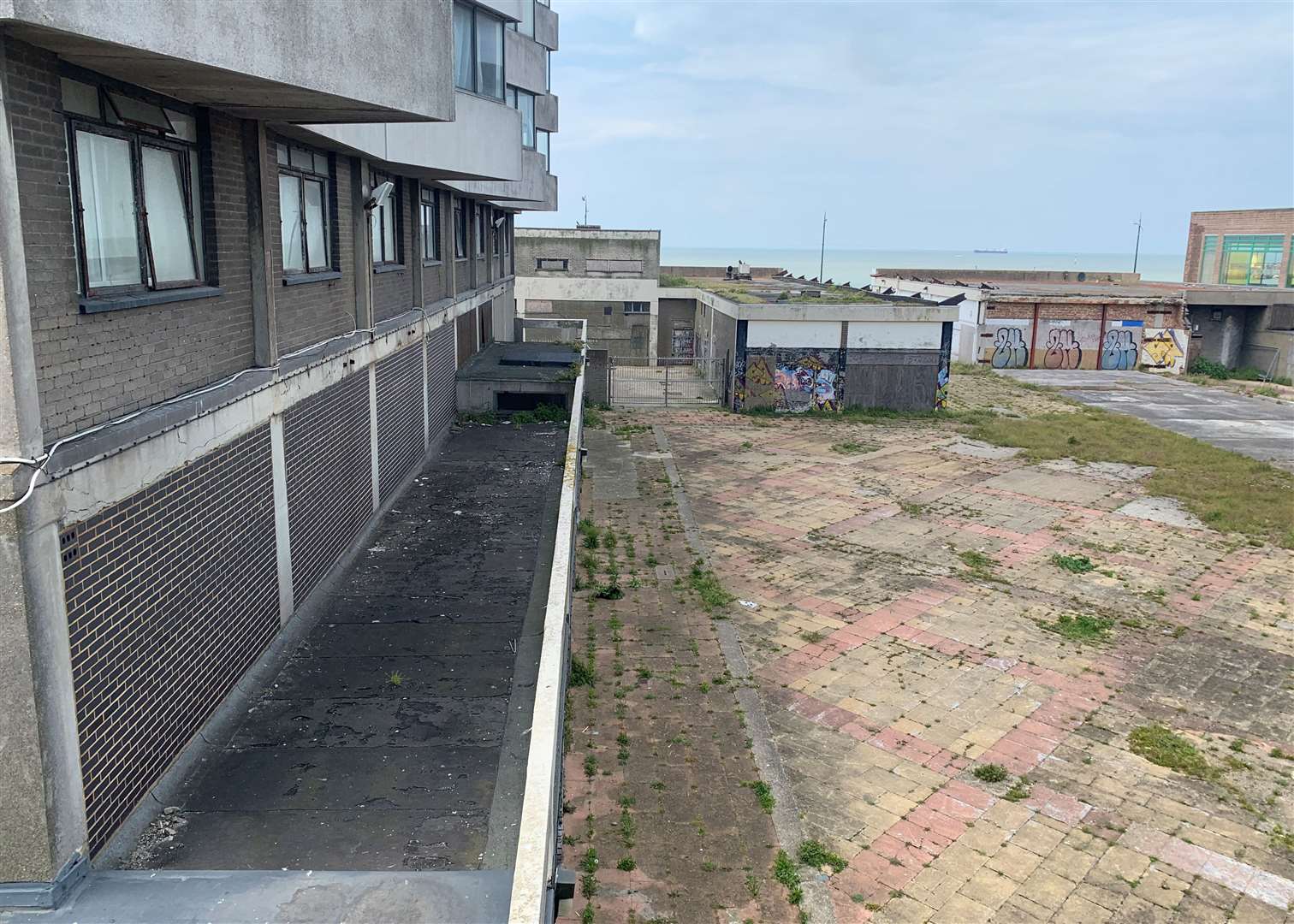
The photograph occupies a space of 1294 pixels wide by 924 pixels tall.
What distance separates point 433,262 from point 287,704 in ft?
43.7

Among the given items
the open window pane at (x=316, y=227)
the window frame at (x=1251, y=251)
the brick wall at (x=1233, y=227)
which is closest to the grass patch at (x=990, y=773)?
the open window pane at (x=316, y=227)

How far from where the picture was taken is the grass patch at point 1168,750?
983 centimetres

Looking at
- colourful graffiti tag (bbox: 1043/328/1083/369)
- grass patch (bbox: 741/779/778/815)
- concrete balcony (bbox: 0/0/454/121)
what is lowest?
grass patch (bbox: 741/779/778/815)

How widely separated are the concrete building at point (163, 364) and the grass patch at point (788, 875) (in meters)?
3.09

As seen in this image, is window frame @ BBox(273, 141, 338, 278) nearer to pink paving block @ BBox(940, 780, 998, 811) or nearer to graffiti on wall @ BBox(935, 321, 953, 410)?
pink paving block @ BBox(940, 780, 998, 811)

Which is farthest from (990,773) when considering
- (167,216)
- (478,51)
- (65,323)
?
(478,51)

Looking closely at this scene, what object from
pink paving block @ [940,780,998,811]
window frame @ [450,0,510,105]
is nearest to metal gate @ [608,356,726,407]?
window frame @ [450,0,510,105]

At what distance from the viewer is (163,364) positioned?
7652 millimetres

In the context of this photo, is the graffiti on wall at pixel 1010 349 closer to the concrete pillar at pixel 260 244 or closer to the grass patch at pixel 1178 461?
the grass patch at pixel 1178 461

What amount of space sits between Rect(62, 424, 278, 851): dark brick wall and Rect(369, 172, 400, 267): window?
6.40m

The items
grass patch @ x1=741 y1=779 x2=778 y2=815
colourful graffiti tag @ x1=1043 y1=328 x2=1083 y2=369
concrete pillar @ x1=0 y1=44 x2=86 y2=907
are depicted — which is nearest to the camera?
concrete pillar @ x1=0 y1=44 x2=86 y2=907

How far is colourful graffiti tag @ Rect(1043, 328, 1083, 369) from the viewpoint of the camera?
143ft

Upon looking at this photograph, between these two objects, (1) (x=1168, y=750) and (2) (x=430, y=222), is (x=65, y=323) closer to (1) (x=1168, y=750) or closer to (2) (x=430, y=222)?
(1) (x=1168, y=750)

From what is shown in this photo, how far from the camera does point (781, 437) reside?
2769 cm
